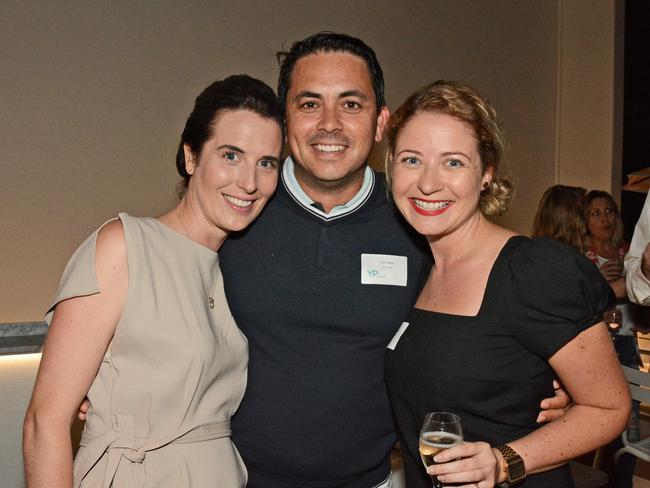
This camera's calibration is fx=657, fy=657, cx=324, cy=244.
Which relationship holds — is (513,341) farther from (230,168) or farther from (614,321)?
(614,321)

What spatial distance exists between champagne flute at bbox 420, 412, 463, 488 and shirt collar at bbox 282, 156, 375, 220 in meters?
0.90

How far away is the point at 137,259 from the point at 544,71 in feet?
20.8

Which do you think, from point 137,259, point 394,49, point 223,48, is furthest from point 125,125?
point 137,259

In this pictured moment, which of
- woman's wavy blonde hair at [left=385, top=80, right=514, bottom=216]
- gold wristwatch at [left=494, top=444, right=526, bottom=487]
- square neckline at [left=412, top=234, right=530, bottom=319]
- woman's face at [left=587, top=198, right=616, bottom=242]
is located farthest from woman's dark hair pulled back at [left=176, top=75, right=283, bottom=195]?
woman's face at [left=587, top=198, right=616, bottom=242]

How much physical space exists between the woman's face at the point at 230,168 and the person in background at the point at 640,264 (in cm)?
190

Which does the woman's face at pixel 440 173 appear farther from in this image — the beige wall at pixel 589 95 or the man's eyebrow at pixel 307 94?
the beige wall at pixel 589 95

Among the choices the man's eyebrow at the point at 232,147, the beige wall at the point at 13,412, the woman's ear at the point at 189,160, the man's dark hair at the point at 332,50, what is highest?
the man's dark hair at the point at 332,50

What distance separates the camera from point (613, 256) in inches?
201

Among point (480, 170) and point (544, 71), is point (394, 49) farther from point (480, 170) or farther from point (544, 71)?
point (480, 170)

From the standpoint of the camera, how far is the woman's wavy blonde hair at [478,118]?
1.83 m

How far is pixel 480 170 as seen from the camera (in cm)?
186

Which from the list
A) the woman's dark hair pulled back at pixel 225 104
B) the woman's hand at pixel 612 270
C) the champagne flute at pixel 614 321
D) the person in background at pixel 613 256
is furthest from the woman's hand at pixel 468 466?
the woman's hand at pixel 612 270

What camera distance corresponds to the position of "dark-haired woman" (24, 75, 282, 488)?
62.8 inches

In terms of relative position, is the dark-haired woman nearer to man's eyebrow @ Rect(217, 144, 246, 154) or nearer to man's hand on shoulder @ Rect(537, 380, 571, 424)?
man's eyebrow @ Rect(217, 144, 246, 154)
